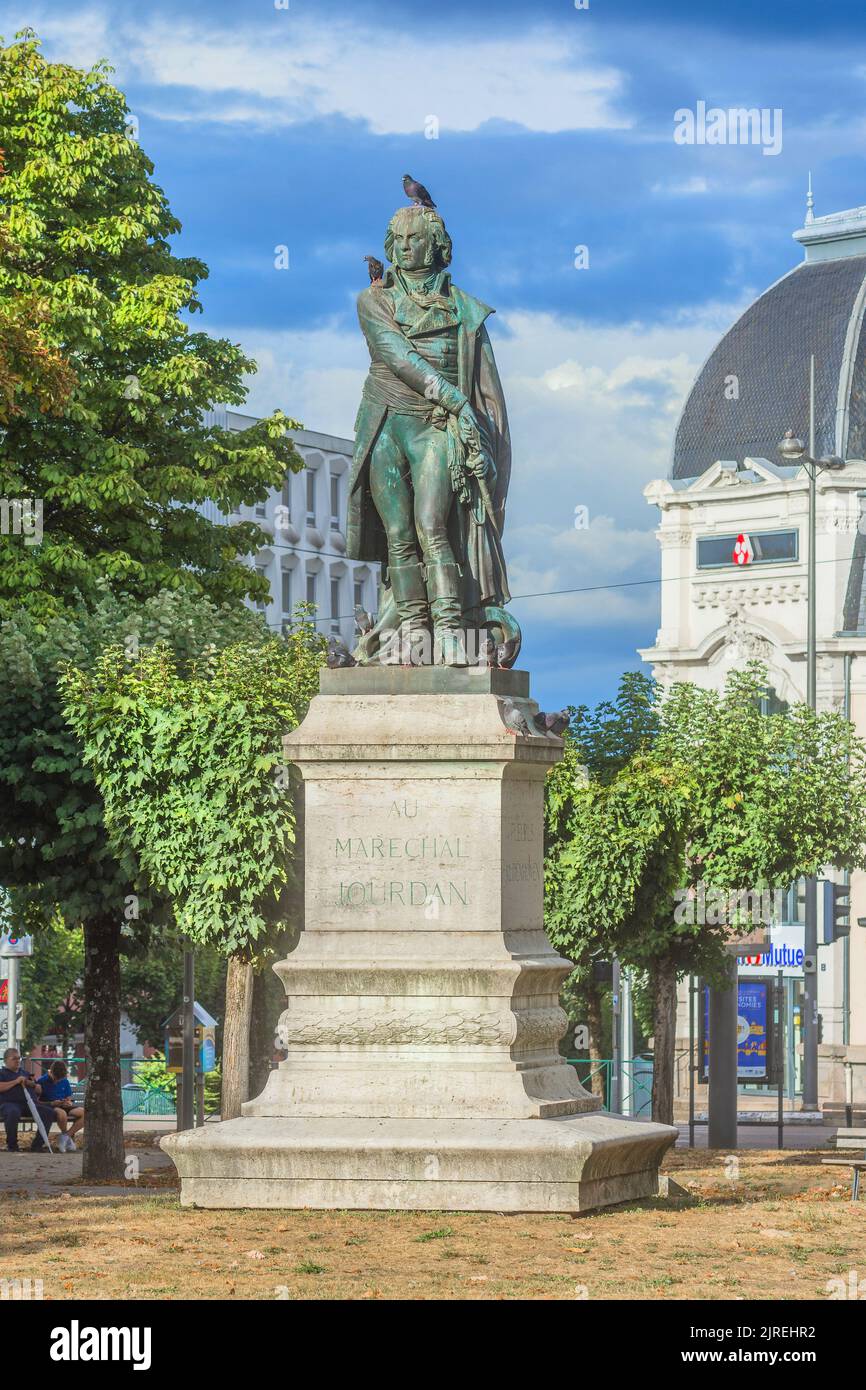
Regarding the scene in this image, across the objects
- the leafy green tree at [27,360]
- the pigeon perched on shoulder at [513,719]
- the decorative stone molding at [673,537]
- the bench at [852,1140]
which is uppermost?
the decorative stone molding at [673,537]

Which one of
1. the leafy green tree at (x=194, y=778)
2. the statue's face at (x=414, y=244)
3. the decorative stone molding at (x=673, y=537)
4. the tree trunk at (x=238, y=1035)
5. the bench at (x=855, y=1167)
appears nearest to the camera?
the statue's face at (x=414, y=244)

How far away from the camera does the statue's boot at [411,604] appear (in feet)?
55.6

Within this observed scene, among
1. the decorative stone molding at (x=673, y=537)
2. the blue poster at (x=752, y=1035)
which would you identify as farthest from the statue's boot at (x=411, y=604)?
the decorative stone molding at (x=673, y=537)

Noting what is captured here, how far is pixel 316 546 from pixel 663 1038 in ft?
229

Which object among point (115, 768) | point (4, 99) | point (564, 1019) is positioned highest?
point (4, 99)

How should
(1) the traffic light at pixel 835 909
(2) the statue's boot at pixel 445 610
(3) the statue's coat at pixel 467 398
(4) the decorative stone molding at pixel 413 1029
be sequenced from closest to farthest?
(4) the decorative stone molding at pixel 413 1029 < (2) the statue's boot at pixel 445 610 < (3) the statue's coat at pixel 467 398 < (1) the traffic light at pixel 835 909

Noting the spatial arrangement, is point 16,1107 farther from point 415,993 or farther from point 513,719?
point 513,719

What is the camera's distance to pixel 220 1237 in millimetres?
14328

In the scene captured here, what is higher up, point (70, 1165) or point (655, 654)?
point (655, 654)

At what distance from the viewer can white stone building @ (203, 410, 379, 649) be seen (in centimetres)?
9825

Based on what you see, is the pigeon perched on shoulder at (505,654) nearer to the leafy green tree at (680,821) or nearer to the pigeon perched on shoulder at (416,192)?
the pigeon perched on shoulder at (416,192)
